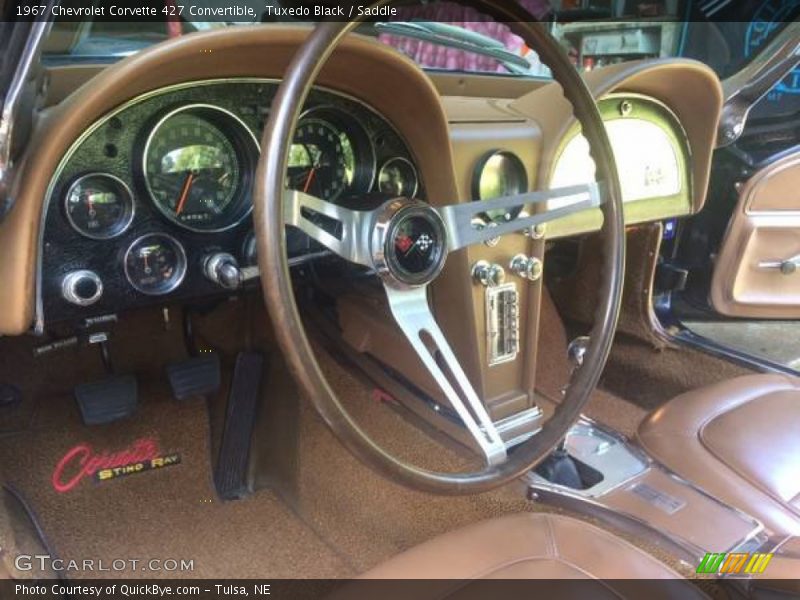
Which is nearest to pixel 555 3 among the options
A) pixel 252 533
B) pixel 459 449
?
pixel 459 449

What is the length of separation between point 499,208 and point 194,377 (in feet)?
2.99

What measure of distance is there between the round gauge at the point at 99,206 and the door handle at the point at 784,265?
1790 millimetres

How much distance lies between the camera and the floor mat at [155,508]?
1648 millimetres

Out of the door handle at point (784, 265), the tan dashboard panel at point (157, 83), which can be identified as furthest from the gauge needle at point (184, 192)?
the door handle at point (784, 265)

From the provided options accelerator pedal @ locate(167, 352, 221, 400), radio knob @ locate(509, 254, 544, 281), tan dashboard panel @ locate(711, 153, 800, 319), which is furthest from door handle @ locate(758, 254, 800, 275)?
accelerator pedal @ locate(167, 352, 221, 400)

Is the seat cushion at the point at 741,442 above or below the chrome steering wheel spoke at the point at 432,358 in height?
below

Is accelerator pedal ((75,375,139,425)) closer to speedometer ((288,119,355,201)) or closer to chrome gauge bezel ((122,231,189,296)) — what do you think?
chrome gauge bezel ((122,231,189,296))

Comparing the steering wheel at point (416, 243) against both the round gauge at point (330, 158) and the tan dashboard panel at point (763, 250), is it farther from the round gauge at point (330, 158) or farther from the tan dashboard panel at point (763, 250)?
the tan dashboard panel at point (763, 250)

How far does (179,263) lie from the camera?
4.04ft

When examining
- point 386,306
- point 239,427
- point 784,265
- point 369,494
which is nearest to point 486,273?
point 386,306

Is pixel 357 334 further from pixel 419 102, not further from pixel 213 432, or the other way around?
pixel 419 102

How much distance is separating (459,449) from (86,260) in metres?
0.87

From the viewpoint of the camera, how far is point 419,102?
1.19 m

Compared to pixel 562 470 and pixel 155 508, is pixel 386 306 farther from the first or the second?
pixel 155 508
